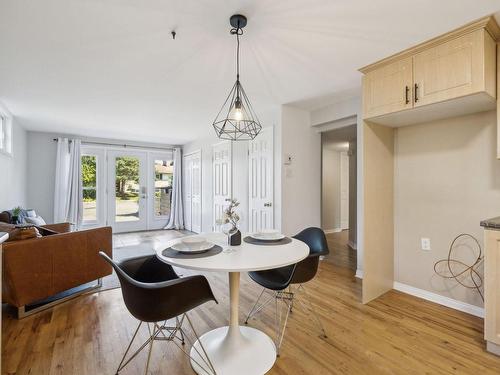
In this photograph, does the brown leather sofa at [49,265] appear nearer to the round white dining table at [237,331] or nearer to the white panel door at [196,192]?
the round white dining table at [237,331]

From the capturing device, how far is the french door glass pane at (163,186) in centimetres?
679

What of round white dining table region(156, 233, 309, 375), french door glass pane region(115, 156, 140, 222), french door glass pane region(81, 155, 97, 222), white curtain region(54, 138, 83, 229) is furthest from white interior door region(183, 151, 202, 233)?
round white dining table region(156, 233, 309, 375)

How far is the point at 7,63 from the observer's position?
238 centimetres

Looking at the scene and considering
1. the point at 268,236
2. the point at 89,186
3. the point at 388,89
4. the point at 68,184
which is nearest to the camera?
the point at 268,236

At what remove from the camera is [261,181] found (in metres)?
3.93

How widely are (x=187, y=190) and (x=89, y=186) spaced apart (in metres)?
2.19

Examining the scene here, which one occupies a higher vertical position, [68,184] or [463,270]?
[68,184]

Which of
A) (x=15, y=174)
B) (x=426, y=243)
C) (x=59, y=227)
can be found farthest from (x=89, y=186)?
(x=426, y=243)

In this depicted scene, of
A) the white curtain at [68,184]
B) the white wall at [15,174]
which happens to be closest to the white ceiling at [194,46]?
the white wall at [15,174]

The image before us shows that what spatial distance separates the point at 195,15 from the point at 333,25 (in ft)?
3.20

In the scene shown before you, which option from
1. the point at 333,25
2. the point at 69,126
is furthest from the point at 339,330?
the point at 69,126

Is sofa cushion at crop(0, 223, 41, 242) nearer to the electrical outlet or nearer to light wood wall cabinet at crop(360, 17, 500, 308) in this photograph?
light wood wall cabinet at crop(360, 17, 500, 308)

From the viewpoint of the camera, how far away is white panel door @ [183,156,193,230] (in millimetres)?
6527

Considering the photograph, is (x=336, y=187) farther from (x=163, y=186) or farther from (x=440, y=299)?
(x=163, y=186)
